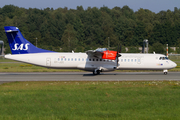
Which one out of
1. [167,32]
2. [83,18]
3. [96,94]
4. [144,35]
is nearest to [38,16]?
[83,18]

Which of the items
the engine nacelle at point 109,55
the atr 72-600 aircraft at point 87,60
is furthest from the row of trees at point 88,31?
the engine nacelle at point 109,55

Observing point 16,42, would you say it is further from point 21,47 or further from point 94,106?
point 94,106

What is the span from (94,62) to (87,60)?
100 centimetres

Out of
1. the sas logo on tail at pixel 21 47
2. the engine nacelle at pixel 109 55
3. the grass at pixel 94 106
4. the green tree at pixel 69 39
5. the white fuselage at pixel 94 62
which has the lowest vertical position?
the grass at pixel 94 106

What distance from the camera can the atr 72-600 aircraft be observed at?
29.5 m

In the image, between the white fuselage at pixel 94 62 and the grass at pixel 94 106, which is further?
the white fuselage at pixel 94 62

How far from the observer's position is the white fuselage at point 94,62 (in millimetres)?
29562

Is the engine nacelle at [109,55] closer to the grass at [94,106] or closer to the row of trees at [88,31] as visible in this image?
the grass at [94,106]

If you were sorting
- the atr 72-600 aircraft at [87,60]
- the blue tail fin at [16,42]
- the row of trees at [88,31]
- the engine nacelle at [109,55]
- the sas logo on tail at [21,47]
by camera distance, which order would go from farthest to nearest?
the row of trees at [88,31], the sas logo on tail at [21,47], the blue tail fin at [16,42], the atr 72-600 aircraft at [87,60], the engine nacelle at [109,55]

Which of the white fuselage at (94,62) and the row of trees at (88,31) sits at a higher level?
the row of trees at (88,31)

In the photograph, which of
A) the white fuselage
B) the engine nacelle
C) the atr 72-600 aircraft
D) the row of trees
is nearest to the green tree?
the row of trees

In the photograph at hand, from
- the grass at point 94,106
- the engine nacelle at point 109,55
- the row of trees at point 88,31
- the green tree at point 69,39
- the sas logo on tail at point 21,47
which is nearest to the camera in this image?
the grass at point 94,106

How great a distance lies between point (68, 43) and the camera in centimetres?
8975

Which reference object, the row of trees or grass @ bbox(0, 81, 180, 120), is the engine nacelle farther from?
the row of trees
